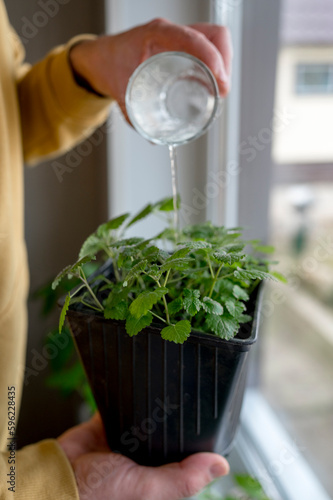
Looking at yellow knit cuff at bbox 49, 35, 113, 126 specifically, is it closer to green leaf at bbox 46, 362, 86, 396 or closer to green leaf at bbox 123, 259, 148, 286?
green leaf at bbox 123, 259, 148, 286

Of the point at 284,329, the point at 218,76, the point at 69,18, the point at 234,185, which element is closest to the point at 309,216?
the point at 234,185

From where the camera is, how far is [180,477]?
0.58 metres

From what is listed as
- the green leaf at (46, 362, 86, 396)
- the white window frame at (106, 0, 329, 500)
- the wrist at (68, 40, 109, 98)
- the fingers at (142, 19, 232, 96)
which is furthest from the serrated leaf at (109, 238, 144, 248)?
the green leaf at (46, 362, 86, 396)

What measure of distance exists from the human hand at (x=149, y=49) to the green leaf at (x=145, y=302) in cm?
26

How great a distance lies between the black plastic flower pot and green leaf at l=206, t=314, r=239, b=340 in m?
0.01

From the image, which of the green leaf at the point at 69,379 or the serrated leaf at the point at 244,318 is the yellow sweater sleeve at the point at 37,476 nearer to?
the serrated leaf at the point at 244,318

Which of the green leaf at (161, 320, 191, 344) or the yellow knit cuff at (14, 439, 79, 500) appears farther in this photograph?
the yellow knit cuff at (14, 439, 79, 500)

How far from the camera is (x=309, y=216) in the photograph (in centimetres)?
105

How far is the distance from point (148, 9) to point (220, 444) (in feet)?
3.16

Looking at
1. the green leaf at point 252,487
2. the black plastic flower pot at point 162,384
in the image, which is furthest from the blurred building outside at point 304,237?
the black plastic flower pot at point 162,384

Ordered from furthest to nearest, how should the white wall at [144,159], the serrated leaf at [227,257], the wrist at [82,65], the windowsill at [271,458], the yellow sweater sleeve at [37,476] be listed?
the white wall at [144,159] → the windowsill at [271,458] → the wrist at [82,65] → the yellow sweater sleeve at [37,476] → the serrated leaf at [227,257]

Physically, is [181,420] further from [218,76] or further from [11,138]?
[11,138]

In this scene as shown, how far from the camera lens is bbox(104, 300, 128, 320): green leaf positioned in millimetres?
507

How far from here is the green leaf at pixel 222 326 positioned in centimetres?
48
